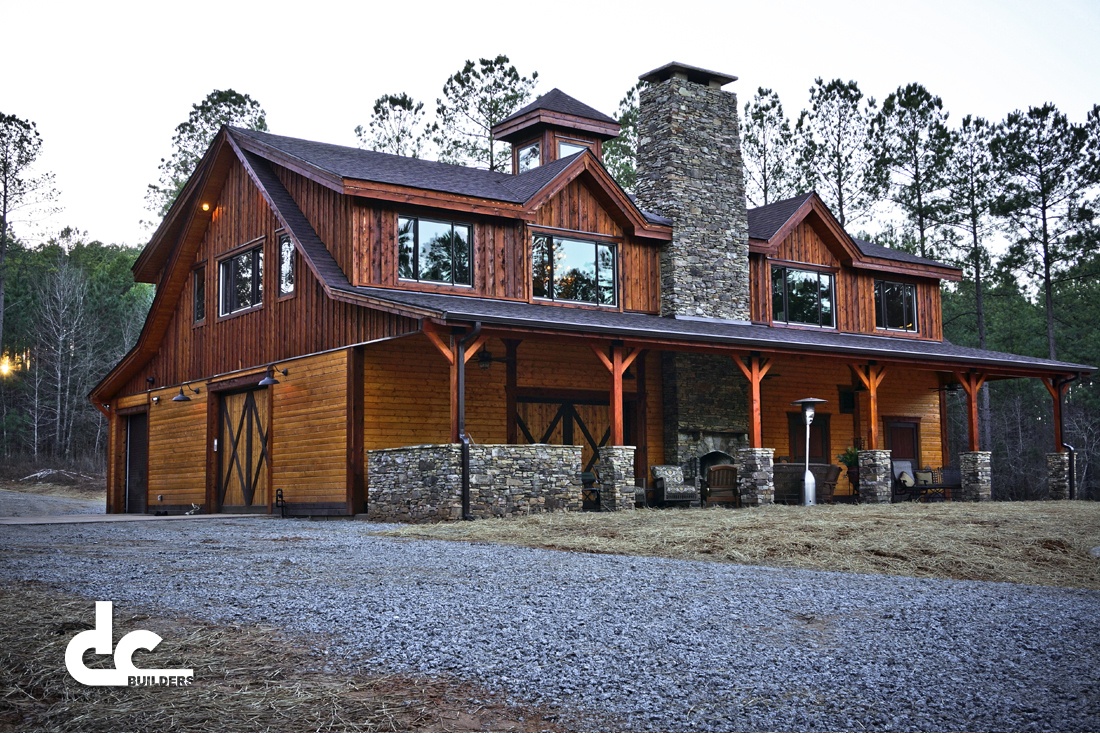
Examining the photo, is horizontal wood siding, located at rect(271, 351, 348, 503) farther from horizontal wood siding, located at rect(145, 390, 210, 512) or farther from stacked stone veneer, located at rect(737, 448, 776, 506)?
stacked stone veneer, located at rect(737, 448, 776, 506)

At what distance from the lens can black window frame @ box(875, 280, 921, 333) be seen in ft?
82.7

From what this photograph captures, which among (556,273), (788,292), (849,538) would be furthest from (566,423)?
(849,538)

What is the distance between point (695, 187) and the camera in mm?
21875

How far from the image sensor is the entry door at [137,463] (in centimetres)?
2355

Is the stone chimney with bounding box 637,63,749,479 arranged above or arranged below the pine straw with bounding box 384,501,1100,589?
above

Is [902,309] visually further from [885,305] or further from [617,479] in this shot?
[617,479]

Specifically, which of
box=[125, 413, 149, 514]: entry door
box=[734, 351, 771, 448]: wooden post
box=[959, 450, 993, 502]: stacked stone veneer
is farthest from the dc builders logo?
box=[125, 413, 149, 514]: entry door

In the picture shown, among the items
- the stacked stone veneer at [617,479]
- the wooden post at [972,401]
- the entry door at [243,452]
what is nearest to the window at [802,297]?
the wooden post at [972,401]

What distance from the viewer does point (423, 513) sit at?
48.7 feet

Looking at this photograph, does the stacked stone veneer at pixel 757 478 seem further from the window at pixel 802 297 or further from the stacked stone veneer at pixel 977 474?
the window at pixel 802 297

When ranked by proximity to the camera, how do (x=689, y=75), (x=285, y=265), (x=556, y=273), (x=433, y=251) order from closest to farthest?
(x=433, y=251) → (x=285, y=265) → (x=556, y=273) → (x=689, y=75)

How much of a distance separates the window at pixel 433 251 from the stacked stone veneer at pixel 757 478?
19.7ft

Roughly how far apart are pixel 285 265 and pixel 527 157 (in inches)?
310

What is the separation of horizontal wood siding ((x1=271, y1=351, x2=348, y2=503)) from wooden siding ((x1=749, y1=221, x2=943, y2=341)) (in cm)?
960
